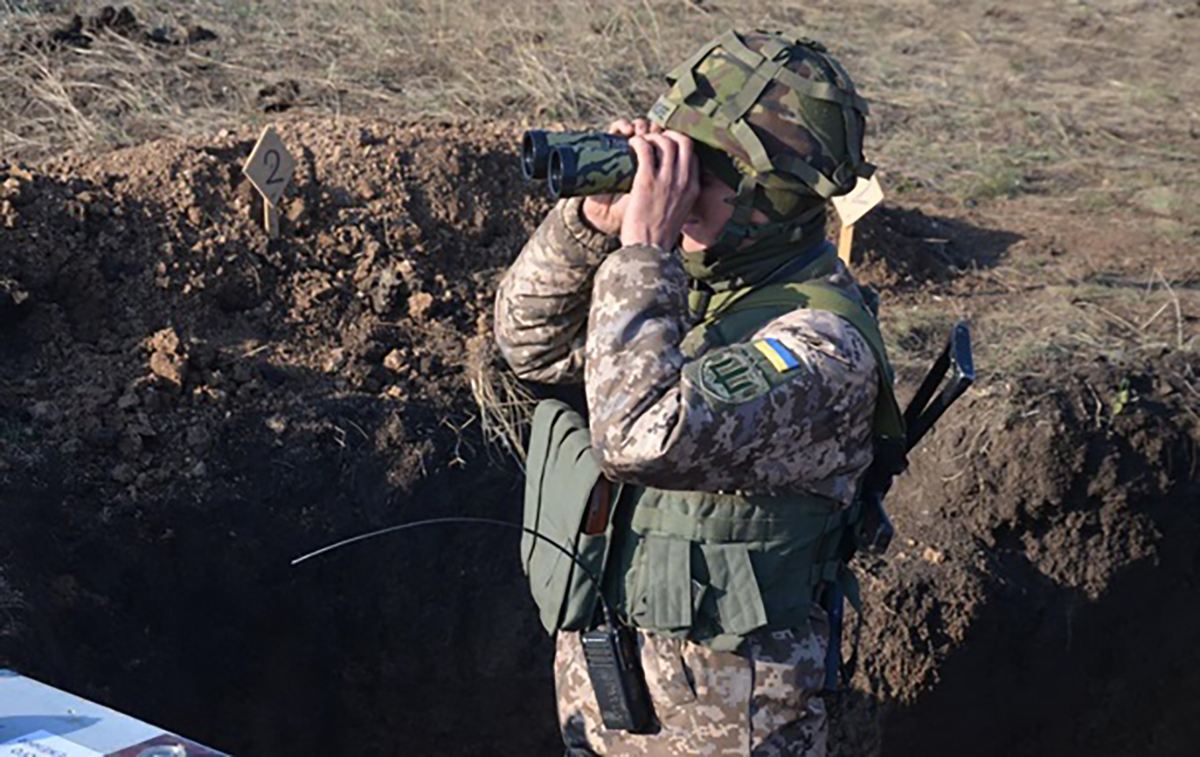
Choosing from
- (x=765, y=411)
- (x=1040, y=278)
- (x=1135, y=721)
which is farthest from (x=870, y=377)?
(x=1040, y=278)

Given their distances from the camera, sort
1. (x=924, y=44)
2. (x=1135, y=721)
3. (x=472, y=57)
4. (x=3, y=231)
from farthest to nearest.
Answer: (x=924, y=44)
(x=472, y=57)
(x=1135, y=721)
(x=3, y=231)

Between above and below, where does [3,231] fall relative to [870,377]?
below

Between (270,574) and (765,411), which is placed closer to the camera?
(765,411)

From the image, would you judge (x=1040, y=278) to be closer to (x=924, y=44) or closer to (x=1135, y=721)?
(x=1135, y=721)

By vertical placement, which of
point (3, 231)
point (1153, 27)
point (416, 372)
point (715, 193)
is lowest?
point (1153, 27)

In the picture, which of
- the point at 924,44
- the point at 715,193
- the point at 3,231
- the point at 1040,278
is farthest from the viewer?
the point at 924,44

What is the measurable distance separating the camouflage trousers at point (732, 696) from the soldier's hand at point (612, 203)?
66cm

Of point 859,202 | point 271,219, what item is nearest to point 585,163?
point 271,219

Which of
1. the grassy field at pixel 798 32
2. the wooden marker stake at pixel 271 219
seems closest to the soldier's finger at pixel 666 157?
the wooden marker stake at pixel 271 219

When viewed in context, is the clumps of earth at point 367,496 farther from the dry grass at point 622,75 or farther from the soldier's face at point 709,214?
the soldier's face at point 709,214

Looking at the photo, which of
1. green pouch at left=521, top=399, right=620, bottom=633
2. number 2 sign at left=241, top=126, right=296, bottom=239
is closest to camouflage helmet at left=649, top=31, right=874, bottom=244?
green pouch at left=521, top=399, right=620, bottom=633

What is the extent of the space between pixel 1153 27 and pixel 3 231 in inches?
306

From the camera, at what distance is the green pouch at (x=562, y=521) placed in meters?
2.64

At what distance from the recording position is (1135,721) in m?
5.24
